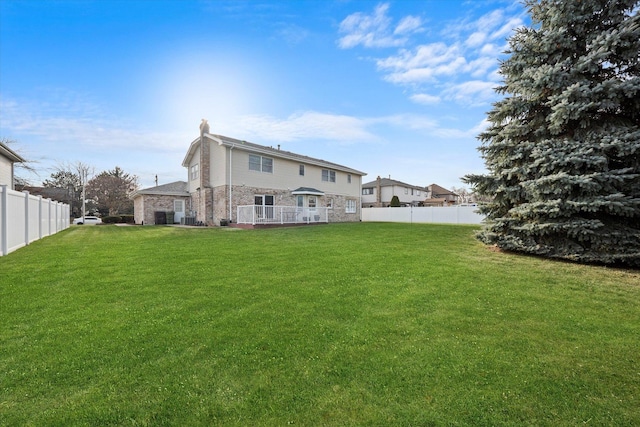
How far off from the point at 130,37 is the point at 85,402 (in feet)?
45.4

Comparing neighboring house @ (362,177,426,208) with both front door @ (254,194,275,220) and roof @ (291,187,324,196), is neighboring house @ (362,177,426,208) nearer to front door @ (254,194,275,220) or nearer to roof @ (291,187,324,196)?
roof @ (291,187,324,196)

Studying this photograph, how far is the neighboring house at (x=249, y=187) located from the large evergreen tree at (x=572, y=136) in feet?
41.8

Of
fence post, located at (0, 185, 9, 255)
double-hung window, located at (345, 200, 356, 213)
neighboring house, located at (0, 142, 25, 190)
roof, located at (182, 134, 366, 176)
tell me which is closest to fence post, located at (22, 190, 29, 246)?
fence post, located at (0, 185, 9, 255)

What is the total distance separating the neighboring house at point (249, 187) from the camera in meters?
18.4

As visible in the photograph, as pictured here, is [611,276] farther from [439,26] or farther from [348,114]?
[348,114]

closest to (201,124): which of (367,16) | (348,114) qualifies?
(348,114)

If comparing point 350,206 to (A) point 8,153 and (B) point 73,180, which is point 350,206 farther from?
(B) point 73,180

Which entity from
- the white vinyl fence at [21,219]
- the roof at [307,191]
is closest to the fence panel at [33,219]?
the white vinyl fence at [21,219]

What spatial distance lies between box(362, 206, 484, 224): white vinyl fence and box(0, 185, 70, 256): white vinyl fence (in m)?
25.9

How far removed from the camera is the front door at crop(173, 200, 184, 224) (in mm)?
23859

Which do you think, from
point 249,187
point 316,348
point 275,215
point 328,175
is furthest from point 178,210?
point 316,348

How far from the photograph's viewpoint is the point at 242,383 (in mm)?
2455

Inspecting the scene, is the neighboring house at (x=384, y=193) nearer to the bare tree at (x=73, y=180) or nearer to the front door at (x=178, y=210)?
the front door at (x=178, y=210)

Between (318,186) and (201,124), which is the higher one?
(201,124)
